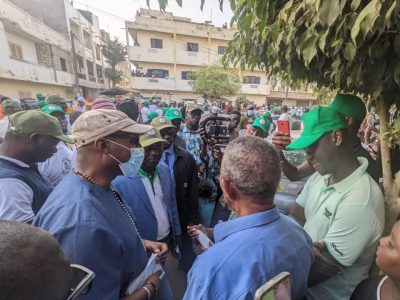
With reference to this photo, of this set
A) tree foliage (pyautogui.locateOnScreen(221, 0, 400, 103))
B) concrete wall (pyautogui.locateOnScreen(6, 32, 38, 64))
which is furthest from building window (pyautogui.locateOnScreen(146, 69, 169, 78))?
tree foliage (pyautogui.locateOnScreen(221, 0, 400, 103))

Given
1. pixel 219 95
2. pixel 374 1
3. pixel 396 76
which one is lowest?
pixel 219 95

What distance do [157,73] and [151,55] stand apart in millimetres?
2253

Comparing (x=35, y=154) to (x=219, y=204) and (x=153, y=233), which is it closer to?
(x=153, y=233)

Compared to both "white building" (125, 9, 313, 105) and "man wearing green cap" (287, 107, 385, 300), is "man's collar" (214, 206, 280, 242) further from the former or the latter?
"white building" (125, 9, 313, 105)

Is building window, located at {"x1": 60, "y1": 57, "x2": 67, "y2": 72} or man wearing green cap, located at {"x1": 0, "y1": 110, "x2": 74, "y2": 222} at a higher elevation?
building window, located at {"x1": 60, "y1": 57, "x2": 67, "y2": 72}

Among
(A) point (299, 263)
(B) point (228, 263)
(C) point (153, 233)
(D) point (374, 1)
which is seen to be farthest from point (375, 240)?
(C) point (153, 233)

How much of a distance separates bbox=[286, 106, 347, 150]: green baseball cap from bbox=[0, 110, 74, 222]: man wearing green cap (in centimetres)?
160

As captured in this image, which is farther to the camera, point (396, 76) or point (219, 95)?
point (219, 95)

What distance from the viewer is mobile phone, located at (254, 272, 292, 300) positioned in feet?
2.45

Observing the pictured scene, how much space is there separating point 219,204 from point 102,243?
2.69 metres

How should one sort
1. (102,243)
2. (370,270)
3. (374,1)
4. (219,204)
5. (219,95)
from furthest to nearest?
1. (219,95)
2. (219,204)
3. (370,270)
4. (102,243)
5. (374,1)

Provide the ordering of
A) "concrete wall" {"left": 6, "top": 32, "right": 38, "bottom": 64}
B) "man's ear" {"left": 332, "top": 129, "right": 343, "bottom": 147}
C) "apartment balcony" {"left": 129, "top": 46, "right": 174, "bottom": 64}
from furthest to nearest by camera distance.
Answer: "apartment balcony" {"left": 129, "top": 46, "right": 174, "bottom": 64} < "concrete wall" {"left": 6, "top": 32, "right": 38, "bottom": 64} < "man's ear" {"left": 332, "top": 129, "right": 343, "bottom": 147}

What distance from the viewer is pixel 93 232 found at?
49.8 inches

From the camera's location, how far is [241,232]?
1.12 meters
